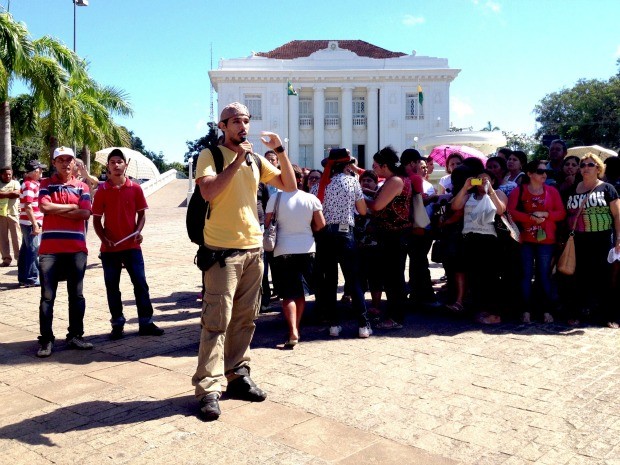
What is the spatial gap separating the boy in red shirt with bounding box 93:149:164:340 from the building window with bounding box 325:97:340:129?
53515 mm

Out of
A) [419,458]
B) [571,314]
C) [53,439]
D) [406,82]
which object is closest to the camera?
[419,458]

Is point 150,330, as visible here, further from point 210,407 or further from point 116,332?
point 210,407

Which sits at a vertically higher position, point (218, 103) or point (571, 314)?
point (218, 103)

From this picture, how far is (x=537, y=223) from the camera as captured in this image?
6688mm

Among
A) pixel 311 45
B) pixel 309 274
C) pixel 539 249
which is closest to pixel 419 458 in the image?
pixel 309 274

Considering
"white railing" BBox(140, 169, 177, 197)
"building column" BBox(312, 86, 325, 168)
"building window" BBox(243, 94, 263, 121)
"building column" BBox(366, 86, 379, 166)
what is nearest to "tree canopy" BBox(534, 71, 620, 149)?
"building column" BBox(366, 86, 379, 166)

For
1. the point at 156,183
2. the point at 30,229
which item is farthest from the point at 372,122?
the point at 30,229

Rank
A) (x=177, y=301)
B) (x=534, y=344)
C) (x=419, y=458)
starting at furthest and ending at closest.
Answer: (x=177, y=301) → (x=534, y=344) → (x=419, y=458)

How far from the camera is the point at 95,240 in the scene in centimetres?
1572

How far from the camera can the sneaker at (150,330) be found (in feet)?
20.9

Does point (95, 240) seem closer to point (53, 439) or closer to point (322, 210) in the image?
point (322, 210)

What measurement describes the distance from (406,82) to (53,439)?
56.3m

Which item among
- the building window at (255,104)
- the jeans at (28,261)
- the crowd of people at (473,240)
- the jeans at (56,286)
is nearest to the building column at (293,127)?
the building window at (255,104)

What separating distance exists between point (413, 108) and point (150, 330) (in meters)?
54.0
